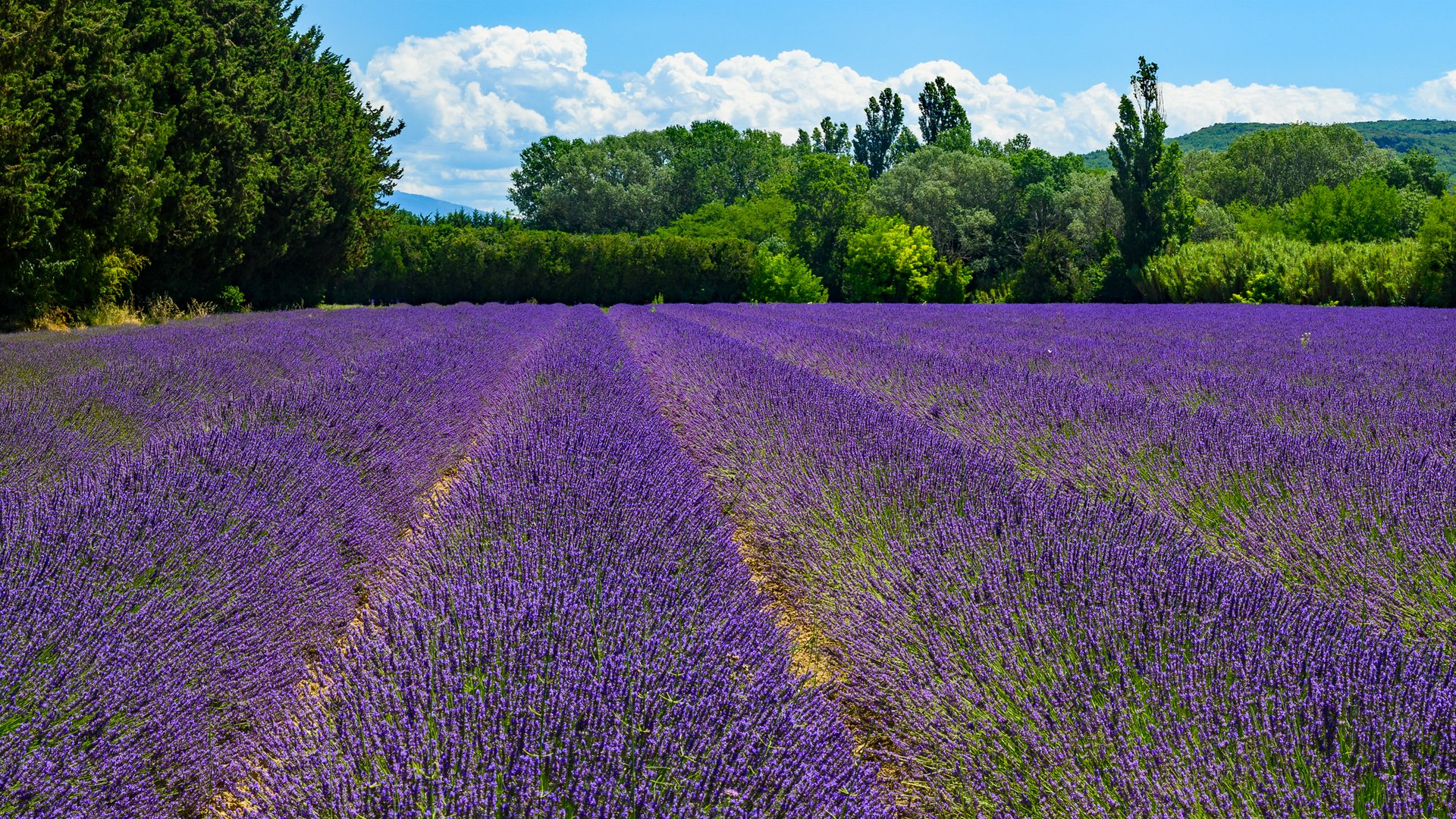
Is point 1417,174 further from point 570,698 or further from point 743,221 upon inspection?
point 570,698

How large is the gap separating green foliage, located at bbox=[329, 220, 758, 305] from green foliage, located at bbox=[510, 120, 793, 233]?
45.1 feet

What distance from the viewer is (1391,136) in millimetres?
109938

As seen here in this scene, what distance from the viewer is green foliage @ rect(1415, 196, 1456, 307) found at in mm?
15750

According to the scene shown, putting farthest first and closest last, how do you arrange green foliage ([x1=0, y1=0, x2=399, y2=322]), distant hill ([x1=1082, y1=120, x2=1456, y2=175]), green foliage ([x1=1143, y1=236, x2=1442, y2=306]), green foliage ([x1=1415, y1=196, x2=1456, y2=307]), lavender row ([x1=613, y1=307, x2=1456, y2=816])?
distant hill ([x1=1082, y1=120, x2=1456, y2=175]) < green foliage ([x1=1143, y1=236, x2=1442, y2=306]) < green foliage ([x1=1415, y1=196, x2=1456, y2=307]) < green foliage ([x1=0, y1=0, x2=399, y2=322]) < lavender row ([x1=613, y1=307, x2=1456, y2=816])

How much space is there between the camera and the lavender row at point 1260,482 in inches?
91.4

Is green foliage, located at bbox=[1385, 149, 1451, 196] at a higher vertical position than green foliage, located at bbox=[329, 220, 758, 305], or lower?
higher

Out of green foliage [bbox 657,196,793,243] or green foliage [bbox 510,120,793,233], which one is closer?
green foliage [bbox 657,196,793,243]

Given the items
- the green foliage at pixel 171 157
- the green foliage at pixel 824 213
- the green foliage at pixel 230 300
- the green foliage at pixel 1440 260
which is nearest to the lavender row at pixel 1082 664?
the green foliage at pixel 171 157

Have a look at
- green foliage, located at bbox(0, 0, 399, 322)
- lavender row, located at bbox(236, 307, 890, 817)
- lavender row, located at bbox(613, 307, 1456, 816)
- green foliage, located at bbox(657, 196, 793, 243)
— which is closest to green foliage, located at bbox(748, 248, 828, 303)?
green foliage, located at bbox(657, 196, 793, 243)

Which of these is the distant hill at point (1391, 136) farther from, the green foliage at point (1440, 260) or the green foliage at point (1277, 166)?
the green foliage at point (1440, 260)

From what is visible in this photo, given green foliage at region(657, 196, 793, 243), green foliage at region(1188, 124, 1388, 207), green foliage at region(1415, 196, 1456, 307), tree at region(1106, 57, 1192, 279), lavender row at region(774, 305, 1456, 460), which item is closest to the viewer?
lavender row at region(774, 305, 1456, 460)

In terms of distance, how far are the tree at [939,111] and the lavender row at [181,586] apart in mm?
56870

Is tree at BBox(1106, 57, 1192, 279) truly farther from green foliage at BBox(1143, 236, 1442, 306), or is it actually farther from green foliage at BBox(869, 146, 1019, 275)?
green foliage at BBox(869, 146, 1019, 275)

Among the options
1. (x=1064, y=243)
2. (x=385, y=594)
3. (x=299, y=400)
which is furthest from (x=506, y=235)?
(x=385, y=594)
